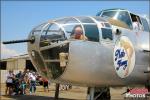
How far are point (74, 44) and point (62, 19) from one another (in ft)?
3.59

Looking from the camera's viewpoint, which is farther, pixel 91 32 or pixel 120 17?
pixel 120 17

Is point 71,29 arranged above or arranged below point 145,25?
below

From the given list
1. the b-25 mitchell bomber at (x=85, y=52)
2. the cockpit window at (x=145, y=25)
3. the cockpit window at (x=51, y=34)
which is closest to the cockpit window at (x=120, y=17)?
the b-25 mitchell bomber at (x=85, y=52)

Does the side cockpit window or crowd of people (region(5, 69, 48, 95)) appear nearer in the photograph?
the side cockpit window

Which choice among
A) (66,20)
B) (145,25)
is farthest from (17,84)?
(66,20)

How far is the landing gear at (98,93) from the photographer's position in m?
11.9

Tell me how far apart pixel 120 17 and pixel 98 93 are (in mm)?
2939

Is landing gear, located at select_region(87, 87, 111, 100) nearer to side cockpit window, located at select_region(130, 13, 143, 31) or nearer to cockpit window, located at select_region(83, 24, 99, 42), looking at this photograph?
cockpit window, located at select_region(83, 24, 99, 42)

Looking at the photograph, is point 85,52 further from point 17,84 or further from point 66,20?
point 17,84

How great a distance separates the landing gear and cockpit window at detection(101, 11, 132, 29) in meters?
2.39

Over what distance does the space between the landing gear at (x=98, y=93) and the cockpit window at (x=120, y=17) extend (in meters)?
2.39

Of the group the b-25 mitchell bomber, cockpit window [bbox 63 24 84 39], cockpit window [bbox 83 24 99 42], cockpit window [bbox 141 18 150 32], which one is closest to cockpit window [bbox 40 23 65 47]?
the b-25 mitchell bomber

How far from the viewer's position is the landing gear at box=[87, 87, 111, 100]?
11.9m

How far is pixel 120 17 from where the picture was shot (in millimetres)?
13688
